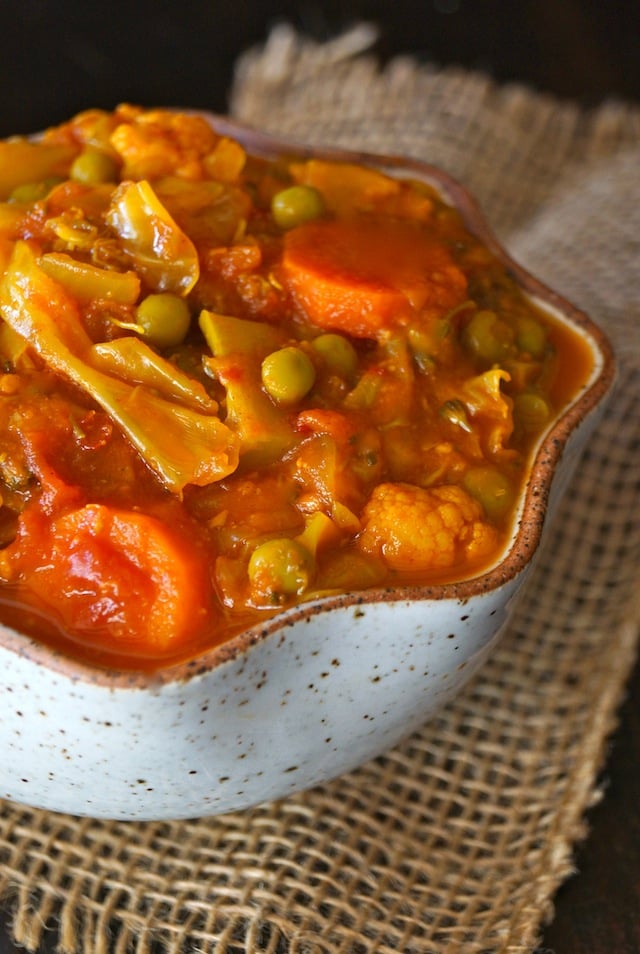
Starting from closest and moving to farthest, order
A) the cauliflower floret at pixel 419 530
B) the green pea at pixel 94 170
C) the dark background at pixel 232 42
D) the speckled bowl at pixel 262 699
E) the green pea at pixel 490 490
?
the speckled bowl at pixel 262 699 → the cauliflower floret at pixel 419 530 → the green pea at pixel 490 490 → the green pea at pixel 94 170 → the dark background at pixel 232 42

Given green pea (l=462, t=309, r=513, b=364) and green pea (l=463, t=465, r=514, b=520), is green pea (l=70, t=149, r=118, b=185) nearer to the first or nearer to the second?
green pea (l=462, t=309, r=513, b=364)

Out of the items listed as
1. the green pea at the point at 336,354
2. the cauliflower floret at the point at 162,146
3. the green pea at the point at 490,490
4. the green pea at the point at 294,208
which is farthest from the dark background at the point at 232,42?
the green pea at the point at 490,490

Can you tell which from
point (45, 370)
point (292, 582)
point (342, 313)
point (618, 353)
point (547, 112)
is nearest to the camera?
point (292, 582)

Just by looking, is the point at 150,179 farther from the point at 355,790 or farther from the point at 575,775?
the point at 575,775

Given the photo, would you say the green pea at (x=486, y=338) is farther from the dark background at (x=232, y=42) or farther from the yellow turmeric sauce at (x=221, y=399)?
the dark background at (x=232, y=42)

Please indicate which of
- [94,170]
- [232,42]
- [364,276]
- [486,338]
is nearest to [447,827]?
[486,338]

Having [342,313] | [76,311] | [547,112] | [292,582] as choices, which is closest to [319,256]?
[342,313]

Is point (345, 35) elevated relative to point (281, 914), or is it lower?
elevated

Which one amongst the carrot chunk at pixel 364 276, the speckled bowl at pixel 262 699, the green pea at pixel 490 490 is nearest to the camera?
the speckled bowl at pixel 262 699
